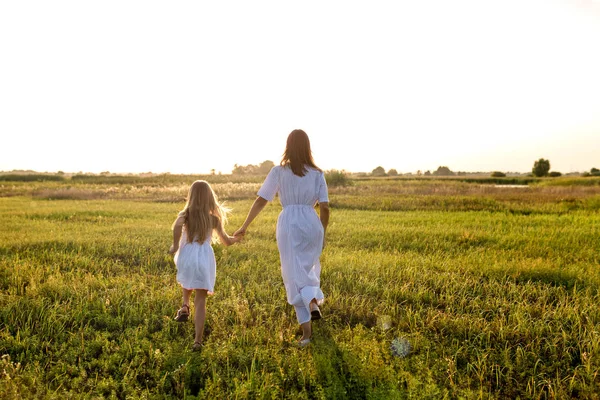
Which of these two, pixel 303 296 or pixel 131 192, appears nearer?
pixel 303 296

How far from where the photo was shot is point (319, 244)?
16.9 feet

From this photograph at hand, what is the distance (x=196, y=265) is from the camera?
16.6 feet

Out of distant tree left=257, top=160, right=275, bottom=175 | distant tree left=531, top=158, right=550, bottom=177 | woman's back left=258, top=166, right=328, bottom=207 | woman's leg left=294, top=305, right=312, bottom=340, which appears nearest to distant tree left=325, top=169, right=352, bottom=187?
woman's back left=258, top=166, right=328, bottom=207

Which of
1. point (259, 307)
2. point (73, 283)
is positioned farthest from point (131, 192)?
point (259, 307)

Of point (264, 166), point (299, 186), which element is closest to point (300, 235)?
point (299, 186)

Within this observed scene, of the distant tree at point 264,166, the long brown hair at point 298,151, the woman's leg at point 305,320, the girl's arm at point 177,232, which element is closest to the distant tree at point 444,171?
the distant tree at point 264,166

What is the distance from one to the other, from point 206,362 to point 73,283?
3.74 m

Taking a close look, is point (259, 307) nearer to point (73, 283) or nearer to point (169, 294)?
point (169, 294)

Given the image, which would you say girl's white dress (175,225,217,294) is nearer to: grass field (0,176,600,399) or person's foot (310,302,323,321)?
grass field (0,176,600,399)

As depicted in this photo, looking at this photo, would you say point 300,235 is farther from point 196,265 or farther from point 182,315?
point 182,315

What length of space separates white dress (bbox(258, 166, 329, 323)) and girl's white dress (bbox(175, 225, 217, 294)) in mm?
927

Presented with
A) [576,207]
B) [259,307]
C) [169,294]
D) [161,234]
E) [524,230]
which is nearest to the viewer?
[259,307]

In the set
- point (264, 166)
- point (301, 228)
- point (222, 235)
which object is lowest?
point (222, 235)

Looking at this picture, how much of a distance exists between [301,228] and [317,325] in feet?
5.13
